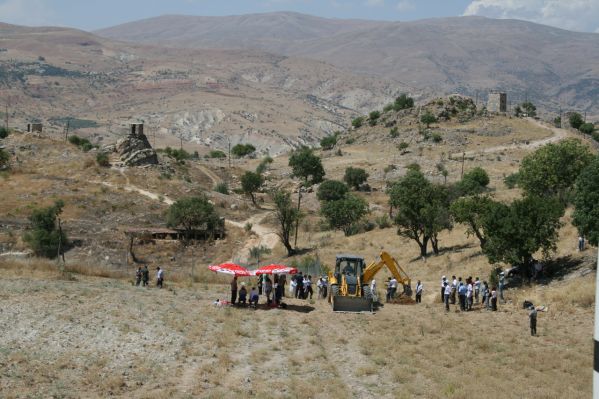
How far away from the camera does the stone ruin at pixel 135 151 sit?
80625mm

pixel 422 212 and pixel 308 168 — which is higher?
pixel 308 168

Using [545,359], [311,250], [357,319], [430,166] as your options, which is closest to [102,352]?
[357,319]

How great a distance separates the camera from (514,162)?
90812mm

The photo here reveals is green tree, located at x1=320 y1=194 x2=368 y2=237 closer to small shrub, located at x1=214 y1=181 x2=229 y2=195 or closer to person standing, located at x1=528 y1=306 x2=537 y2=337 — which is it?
small shrub, located at x1=214 y1=181 x2=229 y2=195

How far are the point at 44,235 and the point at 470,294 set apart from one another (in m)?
32.5

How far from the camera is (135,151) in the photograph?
8206 centimetres

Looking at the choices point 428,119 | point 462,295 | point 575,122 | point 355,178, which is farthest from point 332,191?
point 575,122

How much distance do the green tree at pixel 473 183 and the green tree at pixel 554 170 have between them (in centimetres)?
1049

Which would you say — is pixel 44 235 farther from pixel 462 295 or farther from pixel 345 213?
pixel 462 295

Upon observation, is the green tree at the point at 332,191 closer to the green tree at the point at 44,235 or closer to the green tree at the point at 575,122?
the green tree at the point at 44,235

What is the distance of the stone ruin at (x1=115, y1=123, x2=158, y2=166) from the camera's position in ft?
265

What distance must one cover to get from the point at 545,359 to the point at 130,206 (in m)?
49.4

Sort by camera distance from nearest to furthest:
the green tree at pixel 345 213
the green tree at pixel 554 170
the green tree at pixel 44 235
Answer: the green tree at pixel 44 235
the green tree at pixel 554 170
the green tree at pixel 345 213

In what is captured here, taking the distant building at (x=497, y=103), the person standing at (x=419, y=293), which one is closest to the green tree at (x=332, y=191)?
the person standing at (x=419, y=293)
